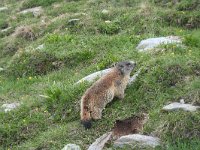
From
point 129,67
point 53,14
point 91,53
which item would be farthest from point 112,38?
point 53,14

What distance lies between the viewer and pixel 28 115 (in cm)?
995

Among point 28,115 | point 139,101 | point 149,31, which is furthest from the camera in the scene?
point 149,31

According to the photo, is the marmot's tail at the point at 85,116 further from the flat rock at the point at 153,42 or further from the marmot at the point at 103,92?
the flat rock at the point at 153,42

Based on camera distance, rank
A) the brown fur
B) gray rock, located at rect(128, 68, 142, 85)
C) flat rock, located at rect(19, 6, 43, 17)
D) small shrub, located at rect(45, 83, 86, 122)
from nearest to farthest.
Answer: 1. the brown fur
2. small shrub, located at rect(45, 83, 86, 122)
3. gray rock, located at rect(128, 68, 142, 85)
4. flat rock, located at rect(19, 6, 43, 17)

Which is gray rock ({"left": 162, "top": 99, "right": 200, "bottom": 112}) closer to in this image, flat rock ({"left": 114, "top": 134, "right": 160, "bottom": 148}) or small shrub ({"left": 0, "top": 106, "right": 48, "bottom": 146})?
flat rock ({"left": 114, "top": 134, "right": 160, "bottom": 148})

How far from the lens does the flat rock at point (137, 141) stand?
7.94m

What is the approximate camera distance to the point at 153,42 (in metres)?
11.9

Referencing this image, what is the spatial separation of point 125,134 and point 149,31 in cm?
556

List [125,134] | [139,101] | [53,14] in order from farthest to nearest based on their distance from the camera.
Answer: [53,14] → [139,101] → [125,134]

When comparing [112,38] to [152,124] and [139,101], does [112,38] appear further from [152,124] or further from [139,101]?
[152,124]

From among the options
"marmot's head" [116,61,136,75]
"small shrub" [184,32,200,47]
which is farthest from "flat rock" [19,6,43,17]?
"marmot's head" [116,61,136,75]

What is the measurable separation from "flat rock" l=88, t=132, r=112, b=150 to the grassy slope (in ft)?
0.99

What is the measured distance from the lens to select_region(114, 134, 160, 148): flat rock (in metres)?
7.94

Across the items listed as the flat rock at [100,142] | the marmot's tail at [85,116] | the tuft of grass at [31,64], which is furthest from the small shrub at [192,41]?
the flat rock at [100,142]
